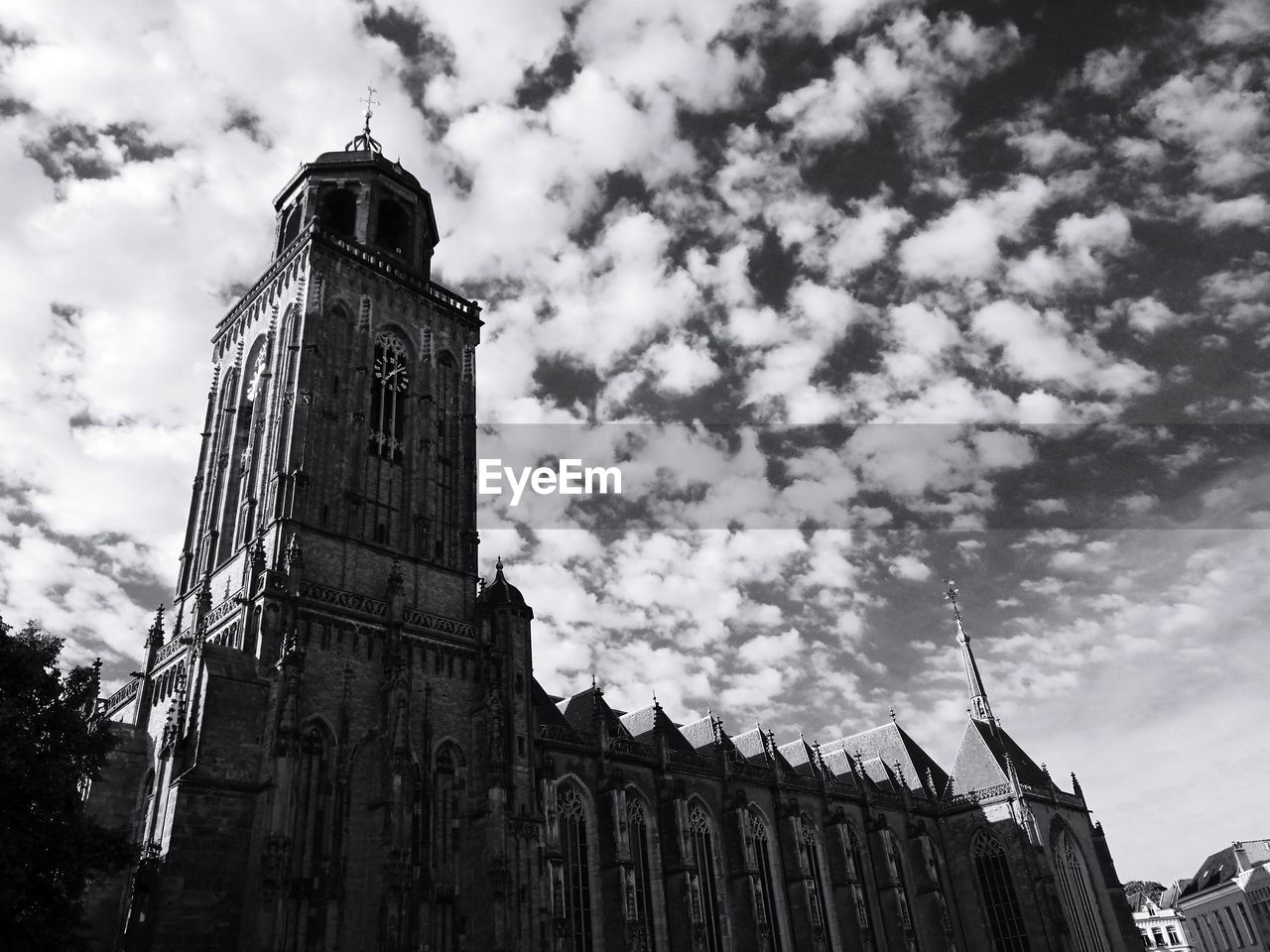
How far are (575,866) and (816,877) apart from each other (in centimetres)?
1547

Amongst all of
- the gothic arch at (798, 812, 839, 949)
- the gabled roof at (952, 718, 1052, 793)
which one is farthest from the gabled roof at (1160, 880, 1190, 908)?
the gothic arch at (798, 812, 839, 949)

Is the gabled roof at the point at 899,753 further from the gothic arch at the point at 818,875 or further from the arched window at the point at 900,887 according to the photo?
the gothic arch at the point at 818,875

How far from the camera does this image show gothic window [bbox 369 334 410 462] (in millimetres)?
36781

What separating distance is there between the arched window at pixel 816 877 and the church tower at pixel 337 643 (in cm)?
1838

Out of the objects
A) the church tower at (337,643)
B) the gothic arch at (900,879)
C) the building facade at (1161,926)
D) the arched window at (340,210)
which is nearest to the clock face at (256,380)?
the church tower at (337,643)

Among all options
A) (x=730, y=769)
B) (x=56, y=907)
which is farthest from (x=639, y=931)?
(x=56, y=907)

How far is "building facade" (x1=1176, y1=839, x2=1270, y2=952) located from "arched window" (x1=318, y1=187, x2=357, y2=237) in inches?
3032

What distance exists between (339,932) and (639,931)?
12.5 meters

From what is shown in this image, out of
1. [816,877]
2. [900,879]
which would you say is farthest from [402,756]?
[900,879]

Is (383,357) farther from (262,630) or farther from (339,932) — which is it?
(339,932)

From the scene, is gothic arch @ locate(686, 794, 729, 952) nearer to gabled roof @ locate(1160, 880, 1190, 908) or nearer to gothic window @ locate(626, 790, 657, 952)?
gothic window @ locate(626, 790, 657, 952)

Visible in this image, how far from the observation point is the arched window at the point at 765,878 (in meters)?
41.4

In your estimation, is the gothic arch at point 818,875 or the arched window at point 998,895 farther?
the arched window at point 998,895

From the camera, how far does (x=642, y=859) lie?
1491 inches
